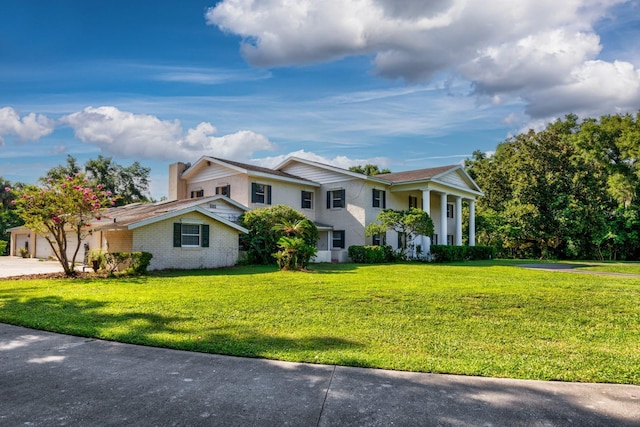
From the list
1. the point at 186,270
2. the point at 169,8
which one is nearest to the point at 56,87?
the point at 169,8

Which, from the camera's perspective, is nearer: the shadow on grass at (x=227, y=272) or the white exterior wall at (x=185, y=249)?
the shadow on grass at (x=227, y=272)

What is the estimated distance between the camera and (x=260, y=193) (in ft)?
79.1

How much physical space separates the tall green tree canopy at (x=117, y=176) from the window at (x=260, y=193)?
28.8 m

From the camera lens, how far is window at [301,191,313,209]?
87.7 ft

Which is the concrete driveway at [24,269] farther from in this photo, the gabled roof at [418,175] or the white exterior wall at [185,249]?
the gabled roof at [418,175]

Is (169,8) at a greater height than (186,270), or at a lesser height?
greater

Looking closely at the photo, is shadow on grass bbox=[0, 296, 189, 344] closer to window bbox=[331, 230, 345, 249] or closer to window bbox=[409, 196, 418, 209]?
window bbox=[331, 230, 345, 249]

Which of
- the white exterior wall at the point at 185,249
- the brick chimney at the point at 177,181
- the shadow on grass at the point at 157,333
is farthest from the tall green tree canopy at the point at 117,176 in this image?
the shadow on grass at the point at 157,333

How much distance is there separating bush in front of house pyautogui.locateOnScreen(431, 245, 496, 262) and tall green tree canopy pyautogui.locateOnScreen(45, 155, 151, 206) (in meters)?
36.3

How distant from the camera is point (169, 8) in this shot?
12055 millimetres

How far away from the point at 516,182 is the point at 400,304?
2890cm

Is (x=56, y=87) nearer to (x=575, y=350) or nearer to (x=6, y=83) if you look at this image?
(x=6, y=83)

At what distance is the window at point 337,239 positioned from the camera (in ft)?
85.6

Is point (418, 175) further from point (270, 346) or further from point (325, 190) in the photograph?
point (270, 346)
